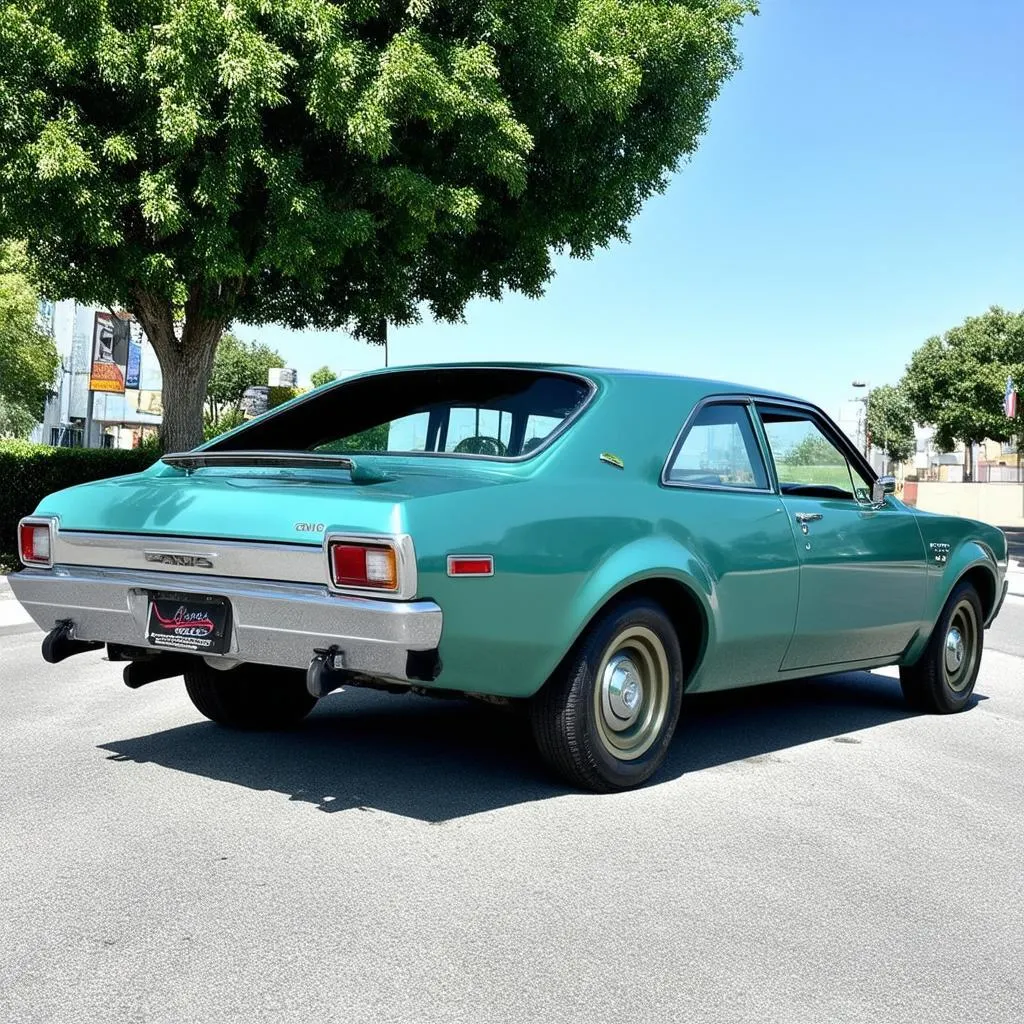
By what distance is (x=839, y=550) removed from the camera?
250 inches

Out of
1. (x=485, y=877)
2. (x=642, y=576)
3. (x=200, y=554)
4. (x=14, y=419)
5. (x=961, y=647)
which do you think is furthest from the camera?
(x=14, y=419)

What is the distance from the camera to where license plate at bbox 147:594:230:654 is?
4781 mm

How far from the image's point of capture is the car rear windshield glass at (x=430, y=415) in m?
5.38

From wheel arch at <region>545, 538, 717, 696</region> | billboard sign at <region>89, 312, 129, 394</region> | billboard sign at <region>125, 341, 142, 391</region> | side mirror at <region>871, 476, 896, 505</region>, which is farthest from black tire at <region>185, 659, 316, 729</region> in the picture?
billboard sign at <region>125, 341, 142, 391</region>

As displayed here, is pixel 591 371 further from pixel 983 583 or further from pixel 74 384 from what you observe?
pixel 74 384

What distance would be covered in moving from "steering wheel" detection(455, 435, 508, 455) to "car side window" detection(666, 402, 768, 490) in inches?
27.6

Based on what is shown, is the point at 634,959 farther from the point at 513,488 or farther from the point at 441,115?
the point at 441,115

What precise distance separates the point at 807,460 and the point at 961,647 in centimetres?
192

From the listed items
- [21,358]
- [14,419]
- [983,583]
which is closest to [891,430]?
[14,419]

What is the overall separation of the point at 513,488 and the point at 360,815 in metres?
1.28

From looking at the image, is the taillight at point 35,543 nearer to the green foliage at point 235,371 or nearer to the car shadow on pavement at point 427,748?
the car shadow on pavement at point 427,748

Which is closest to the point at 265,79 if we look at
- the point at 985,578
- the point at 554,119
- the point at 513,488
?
the point at 554,119

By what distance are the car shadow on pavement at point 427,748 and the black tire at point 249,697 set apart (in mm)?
80

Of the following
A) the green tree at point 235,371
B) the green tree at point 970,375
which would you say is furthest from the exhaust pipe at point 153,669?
the green tree at point 235,371
